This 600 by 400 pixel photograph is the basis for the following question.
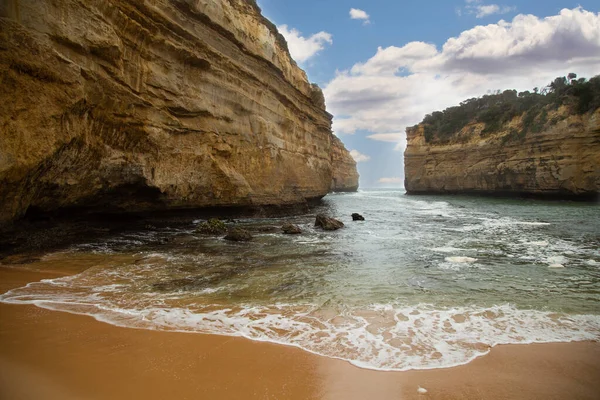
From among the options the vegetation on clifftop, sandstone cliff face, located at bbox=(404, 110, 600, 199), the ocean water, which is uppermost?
the vegetation on clifftop

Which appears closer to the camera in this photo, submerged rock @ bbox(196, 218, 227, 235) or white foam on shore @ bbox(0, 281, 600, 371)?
white foam on shore @ bbox(0, 281, 600, 371)

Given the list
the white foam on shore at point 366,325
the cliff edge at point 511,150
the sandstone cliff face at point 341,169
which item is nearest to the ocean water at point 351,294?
the white foam on shore at point 366,325

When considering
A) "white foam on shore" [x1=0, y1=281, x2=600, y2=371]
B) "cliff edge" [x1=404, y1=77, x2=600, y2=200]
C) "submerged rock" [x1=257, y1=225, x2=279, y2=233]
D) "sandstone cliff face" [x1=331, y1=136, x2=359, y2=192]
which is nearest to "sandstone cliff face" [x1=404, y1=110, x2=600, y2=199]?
"cliff edge" [x1=404, y1=77, x2=600, y2=200]

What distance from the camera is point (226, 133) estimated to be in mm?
15438

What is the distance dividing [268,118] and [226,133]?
4.68m

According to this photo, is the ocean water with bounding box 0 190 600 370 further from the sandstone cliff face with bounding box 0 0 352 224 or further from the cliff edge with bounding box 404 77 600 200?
the cliff edge with bounding box 404 77 600 200

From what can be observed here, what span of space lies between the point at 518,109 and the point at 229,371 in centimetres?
4329

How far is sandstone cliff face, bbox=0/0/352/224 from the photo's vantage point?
24.6ft

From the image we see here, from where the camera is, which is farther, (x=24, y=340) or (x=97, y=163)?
(x=97, y=163)

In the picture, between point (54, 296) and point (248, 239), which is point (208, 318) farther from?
point (248, 239)

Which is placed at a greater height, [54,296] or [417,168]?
[417,168]

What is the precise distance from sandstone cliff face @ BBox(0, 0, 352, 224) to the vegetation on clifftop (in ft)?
86.5

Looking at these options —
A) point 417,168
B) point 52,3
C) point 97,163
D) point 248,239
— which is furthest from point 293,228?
point 417,168

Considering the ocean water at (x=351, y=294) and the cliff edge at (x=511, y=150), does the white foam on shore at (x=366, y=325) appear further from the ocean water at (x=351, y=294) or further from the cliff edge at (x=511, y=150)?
the cliff edge at (x=511, y=150)
